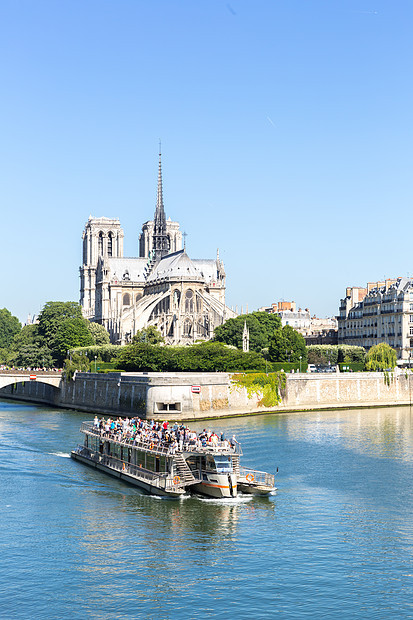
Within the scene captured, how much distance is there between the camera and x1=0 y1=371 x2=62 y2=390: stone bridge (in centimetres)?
7919

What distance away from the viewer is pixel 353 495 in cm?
3719

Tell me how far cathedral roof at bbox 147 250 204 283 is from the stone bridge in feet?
144

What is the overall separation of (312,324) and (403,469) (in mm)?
108249

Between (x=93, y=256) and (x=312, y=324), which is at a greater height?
(x=93, y=256)

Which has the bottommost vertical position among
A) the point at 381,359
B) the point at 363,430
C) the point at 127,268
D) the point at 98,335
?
the point at 363,430

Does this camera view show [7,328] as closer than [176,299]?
No

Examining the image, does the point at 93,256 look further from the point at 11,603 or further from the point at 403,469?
the point at 11,603

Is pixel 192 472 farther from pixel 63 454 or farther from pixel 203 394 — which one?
pixel 203 394

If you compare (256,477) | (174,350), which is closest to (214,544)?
(256,477)

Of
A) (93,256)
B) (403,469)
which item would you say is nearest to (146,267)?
(93,256)

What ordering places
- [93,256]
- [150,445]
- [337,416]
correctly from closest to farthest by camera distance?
1. [150,445]
2. [337,416]
3. [93,256]

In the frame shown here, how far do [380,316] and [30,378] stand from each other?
4425 centimetres

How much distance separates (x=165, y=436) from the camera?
133 feet

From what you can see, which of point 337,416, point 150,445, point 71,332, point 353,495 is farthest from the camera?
point 71,332
